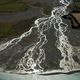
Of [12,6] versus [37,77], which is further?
[12,6]

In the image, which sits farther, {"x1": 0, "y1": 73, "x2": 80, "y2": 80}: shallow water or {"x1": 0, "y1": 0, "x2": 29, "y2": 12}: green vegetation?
{"x1": 0, "y1": 0, "x2": 29, "y2": 12}: green vegetation

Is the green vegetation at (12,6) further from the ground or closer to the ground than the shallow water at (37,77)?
further from the ground

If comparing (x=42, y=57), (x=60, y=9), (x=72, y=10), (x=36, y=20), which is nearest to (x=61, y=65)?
(x=42, y=57)

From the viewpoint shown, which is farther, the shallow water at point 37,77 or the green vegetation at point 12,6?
the green vegetation at point 12,6

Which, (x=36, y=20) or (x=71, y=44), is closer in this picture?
(x=71, y=44)

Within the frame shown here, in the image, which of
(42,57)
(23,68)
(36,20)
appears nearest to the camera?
(23,68)

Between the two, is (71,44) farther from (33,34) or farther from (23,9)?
(23,9)

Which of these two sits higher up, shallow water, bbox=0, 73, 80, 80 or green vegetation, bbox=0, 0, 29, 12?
green vegetation, bbox=0, 0, 29, 12

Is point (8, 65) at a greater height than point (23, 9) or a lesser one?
lesser
